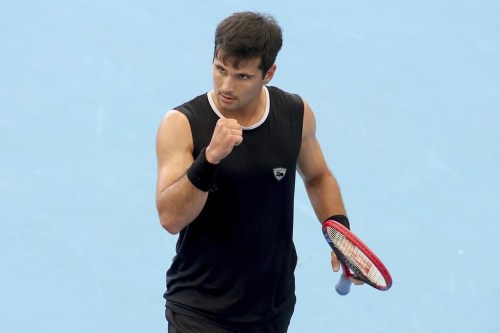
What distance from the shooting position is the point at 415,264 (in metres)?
6.46

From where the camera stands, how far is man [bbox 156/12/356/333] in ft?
13.8

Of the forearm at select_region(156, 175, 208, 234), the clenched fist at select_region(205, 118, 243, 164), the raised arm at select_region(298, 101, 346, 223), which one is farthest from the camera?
the raised arm at select_region(298, 101, 346, 223)

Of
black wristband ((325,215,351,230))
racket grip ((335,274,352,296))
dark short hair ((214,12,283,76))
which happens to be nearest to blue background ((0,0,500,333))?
racket grip ((335,274,352,296))

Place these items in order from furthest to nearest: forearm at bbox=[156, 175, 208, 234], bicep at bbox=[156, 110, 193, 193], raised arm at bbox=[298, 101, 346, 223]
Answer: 1. raised arm at bbox=[298, 101, 346, 223]
2. bicep at bbox=[156, 110, 193, 193]
3. forearm at bbox=[156, 175, 208, 234]

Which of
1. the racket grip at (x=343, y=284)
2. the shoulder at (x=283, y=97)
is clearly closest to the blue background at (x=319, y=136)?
the racket grip at (x=343, y=284)

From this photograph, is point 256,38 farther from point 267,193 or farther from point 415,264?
point 415,264

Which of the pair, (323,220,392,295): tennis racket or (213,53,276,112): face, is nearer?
(213,53,276,112): face

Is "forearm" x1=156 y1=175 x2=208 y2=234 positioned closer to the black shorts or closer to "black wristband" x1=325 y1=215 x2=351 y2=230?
the black shorts

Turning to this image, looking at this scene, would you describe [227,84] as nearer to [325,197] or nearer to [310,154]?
[310,154]

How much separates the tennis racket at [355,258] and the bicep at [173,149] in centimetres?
68

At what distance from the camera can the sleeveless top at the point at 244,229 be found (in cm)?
430

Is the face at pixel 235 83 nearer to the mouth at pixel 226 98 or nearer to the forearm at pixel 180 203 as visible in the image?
the mouth at pixel 226 98

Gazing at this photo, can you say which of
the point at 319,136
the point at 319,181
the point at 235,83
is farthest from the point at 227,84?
the point at 319,136

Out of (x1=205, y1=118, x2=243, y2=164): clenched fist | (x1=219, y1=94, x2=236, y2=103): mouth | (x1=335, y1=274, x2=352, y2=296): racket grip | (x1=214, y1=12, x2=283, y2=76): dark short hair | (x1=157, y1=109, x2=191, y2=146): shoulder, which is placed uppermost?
(x1=214, y1=12, x2=283, y2=76): dark short hair
